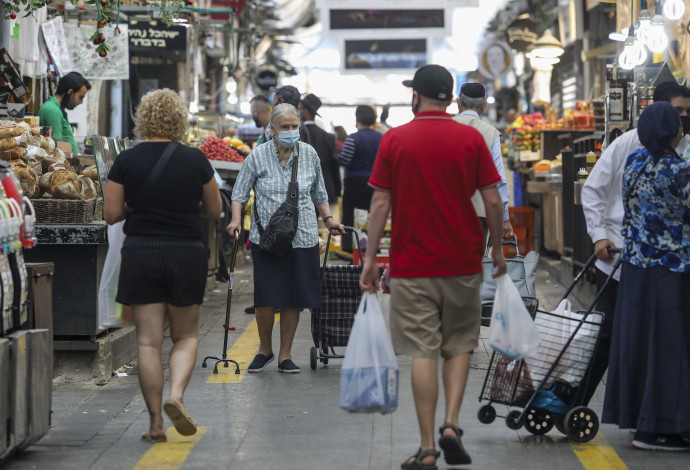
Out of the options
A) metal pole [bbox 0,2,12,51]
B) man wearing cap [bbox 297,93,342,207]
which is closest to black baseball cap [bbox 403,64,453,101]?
man wearing cap [bbox 297,93,342,207]

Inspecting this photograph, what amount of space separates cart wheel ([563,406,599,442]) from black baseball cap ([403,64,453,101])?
179 centimetres

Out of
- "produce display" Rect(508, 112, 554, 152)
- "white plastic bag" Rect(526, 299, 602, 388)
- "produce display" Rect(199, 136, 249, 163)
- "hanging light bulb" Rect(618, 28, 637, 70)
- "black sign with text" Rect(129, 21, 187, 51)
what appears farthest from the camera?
"produce display" Rect(508, 112, 554, 152)

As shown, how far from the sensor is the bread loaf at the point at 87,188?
7659mm

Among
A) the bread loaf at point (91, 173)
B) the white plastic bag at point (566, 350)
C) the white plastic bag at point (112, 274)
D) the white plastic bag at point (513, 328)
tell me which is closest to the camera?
the white plastic bag at point (513, 328)

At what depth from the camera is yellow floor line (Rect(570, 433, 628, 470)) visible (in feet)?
17.9

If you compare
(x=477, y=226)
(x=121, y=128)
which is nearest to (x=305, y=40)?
→ (x=121, y=128)

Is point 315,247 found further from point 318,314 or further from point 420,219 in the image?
point 420,219

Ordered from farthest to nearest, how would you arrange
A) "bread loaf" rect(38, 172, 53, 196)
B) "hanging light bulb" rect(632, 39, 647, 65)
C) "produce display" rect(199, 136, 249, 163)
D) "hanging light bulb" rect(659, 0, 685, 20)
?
"produce display" rect(199, 136, 249, 163), "hanging light bulb" rect(659, 0, 685, 20), "hanging light bulb" rect(632, 39, 647, 65), "bread loaf" rect(38, 172, 53, 196)

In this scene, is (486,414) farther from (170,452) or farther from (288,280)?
(288,280)

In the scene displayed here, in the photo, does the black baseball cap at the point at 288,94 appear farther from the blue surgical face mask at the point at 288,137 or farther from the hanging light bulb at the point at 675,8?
the hanging light bulb at the point at 675,8

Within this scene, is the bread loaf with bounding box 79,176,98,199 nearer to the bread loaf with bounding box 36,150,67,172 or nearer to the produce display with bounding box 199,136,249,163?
the bread loaf with bounding box 36,150,67,172

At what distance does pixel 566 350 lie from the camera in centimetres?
592

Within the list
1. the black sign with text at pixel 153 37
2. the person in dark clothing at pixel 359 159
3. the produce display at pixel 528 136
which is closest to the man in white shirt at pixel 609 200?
the person in dark clothing at pixel 359 159

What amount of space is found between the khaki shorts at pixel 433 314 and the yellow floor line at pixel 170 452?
1.23m
